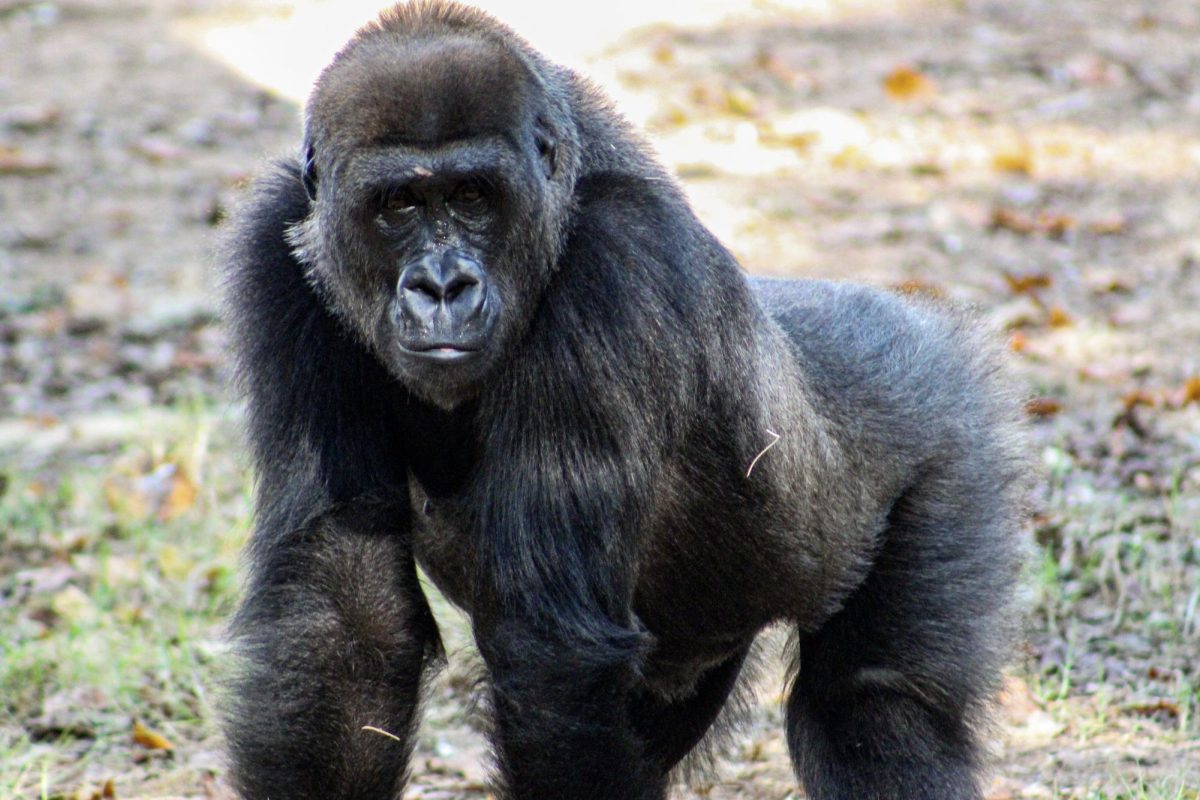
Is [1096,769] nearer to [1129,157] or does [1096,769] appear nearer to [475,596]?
[475,596]

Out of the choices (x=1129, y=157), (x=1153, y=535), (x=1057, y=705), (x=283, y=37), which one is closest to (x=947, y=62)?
(x=1129, y=157)

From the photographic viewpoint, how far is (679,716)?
16.0ft

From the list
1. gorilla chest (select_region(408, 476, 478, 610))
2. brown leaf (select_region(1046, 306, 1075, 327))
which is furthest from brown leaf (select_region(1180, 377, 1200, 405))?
gorilla chest (select_region(408, 476, 478, 610))

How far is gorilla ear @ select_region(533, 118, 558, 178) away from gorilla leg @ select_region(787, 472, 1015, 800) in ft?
4.82

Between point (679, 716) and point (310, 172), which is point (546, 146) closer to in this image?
point (310, 172)

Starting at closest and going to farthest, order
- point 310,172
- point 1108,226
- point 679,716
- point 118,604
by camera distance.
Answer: point 310,172
point 679,716
point 118,604
point 1108,226

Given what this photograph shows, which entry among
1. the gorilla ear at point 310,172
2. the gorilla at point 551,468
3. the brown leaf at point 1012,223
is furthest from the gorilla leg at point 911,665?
the brown leaf at point 1012,223

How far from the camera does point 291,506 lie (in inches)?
159

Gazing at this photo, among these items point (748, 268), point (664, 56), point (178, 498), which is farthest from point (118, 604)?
point (664, 56)

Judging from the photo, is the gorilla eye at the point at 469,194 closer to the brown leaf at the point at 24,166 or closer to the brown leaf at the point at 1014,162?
the brown leaf at the point at 1014,162

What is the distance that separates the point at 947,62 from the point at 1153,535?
19.7 ft

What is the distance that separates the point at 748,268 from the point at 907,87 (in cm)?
314

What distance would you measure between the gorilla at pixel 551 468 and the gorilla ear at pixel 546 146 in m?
0.01

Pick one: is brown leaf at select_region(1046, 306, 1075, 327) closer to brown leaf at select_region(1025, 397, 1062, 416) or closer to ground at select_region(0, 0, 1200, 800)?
ground at select_region(0, 0, 1200, 800)
